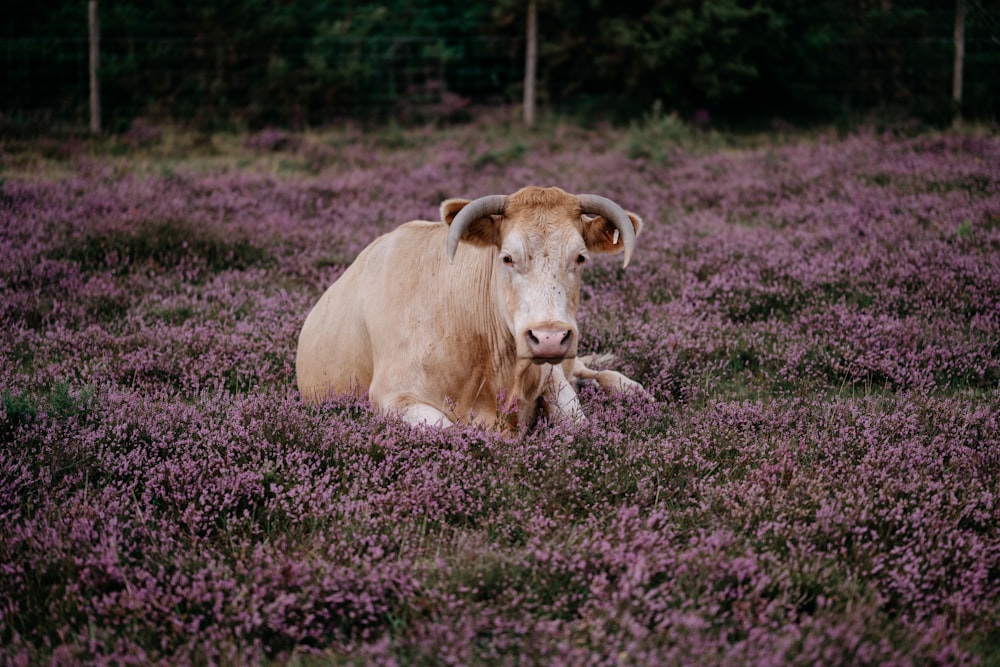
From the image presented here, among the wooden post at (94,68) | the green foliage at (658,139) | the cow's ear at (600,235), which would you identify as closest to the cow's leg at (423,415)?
the cow's ear at (600,235)

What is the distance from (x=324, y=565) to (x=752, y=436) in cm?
258

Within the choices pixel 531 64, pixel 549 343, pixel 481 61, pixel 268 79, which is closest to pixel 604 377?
pixel 549 343

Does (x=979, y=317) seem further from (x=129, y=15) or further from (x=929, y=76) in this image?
(x=129, y=15)

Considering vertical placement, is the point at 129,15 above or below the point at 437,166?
above

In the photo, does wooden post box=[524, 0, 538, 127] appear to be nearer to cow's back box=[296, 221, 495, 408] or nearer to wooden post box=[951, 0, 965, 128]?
wooden post box=[951, 0, 965, 128]

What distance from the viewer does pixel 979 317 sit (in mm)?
6734

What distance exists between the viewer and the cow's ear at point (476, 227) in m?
4.82

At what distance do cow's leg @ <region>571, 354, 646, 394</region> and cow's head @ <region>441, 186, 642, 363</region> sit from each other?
1135 millimetres

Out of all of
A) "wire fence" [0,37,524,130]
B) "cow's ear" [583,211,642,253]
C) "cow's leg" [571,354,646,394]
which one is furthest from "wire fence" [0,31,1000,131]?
"cow's ear" [583,211,642,253]

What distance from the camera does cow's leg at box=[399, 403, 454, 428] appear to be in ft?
15.1

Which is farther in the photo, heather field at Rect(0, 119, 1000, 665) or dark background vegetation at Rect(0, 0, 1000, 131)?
dark background vegetation at Rect(0, 0, 1000, 131)

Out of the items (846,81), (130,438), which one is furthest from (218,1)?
(130,438)

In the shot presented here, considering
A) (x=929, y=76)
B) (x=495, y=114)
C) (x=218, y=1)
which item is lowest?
(x=495, y=114)

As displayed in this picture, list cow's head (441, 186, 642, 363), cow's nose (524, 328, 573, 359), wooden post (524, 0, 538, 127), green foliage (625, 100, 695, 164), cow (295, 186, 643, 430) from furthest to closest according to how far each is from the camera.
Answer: wooden post (524, 0, 538, 127) → green foliage (625, 100, 695, 164) → cow (295, 186, 643, 430) → cow's head (441, 186, 642, 363) → cow's nose (524, 328, 573, 359)
